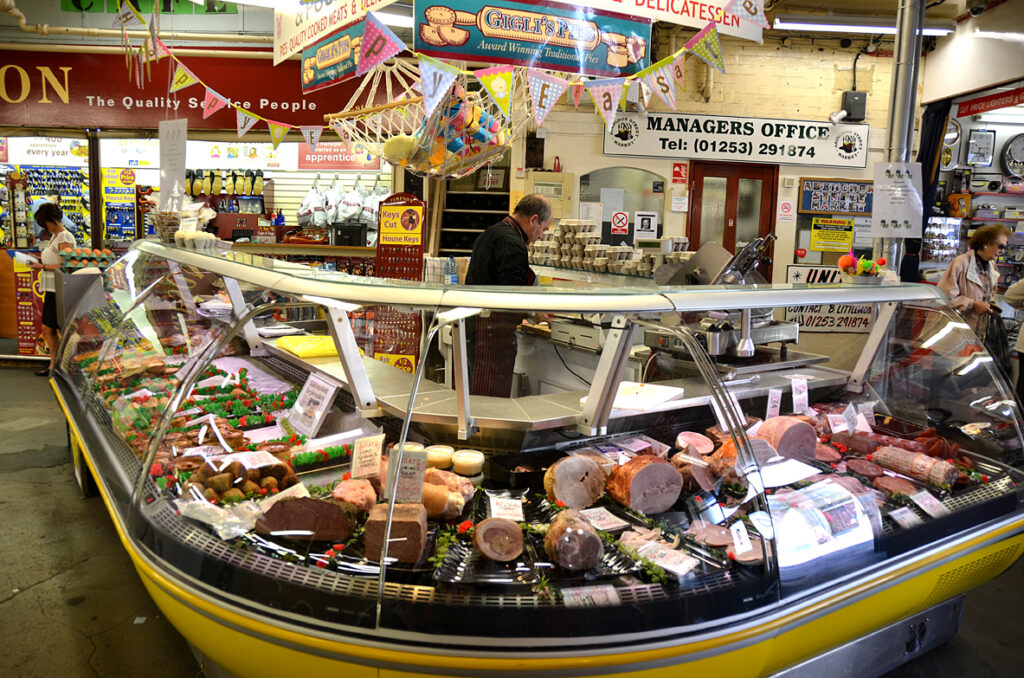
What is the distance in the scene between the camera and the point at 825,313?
16.8 ft

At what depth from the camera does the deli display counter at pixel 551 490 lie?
81.7 inches

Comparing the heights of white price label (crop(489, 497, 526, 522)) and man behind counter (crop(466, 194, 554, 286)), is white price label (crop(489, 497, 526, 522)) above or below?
below

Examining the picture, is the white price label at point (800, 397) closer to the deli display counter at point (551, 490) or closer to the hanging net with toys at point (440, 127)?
the deli display counter at point (551, 490)

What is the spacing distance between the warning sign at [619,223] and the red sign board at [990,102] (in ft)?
14.0

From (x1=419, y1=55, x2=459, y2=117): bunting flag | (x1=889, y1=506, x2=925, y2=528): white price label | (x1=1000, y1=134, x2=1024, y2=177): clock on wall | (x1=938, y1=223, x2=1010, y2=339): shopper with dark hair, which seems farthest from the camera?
(x1=1000, y1=134, x2=1024, y2=177): clock on wall

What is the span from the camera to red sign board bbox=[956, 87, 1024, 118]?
26.0ft

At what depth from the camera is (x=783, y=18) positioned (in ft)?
26.0

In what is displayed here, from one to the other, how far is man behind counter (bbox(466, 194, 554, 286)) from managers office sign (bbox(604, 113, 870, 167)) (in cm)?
422

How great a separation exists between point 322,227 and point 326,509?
24.8 ft

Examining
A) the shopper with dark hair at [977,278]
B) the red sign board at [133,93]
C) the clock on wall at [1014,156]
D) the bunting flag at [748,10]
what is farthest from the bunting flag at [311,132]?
the clock on wall at [1014,156]

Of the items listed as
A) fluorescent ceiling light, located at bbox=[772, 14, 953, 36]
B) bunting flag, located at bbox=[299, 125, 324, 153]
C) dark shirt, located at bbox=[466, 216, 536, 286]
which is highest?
fluorescent ceiling light, located at bbox=[772, 14, 953, 36]

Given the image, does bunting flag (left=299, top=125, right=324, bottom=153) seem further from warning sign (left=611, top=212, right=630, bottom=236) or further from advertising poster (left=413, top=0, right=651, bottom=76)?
warning sign (left=611, top=212, right=630, bottom=236)

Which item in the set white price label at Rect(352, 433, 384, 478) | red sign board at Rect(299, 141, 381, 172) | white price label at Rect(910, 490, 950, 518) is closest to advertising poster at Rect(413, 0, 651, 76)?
white price label at Rect(352, 433, 384, 478)

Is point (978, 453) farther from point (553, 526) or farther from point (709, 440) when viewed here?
point (553, 526)
